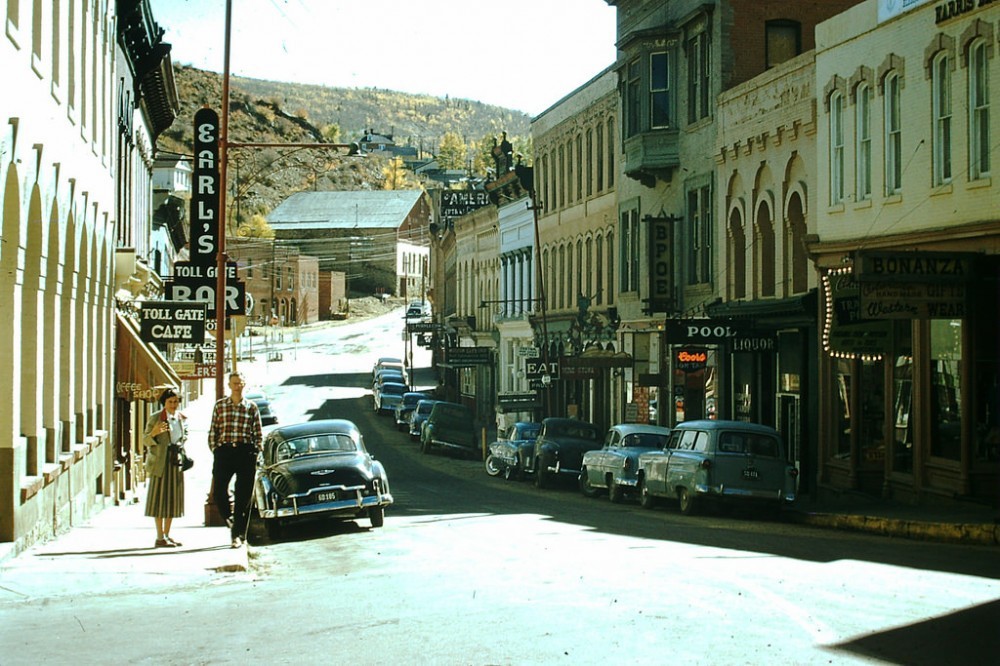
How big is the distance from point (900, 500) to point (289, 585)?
16.1 metres

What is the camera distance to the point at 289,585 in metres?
14.7

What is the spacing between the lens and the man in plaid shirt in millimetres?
18062

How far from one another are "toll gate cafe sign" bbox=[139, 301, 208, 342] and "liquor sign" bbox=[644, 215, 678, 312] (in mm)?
15993

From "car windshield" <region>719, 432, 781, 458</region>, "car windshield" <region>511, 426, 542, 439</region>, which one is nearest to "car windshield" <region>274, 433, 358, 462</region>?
"car windshield" <region>719, 432, 781, 458</region>

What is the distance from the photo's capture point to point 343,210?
171m

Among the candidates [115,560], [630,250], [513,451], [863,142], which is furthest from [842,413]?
[115,560]

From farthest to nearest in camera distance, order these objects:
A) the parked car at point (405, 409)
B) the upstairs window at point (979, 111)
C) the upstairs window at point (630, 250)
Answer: the parked car at point (405, 409)
the upstairs window at point (630, 250)
the upstairs window at point (979, 111)

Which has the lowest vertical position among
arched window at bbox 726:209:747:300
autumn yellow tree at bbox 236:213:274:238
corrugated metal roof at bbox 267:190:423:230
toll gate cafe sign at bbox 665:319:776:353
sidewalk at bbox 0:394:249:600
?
sidewalk at bbox 0:394:249:600

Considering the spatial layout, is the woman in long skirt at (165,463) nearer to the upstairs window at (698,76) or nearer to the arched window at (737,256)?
the arched window at (737,256)

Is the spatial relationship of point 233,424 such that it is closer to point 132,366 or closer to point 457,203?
point 132,366

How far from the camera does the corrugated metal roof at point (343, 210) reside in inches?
6644

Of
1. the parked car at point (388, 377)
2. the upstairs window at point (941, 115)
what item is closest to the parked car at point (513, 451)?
the upstairs window at point (941, 115)

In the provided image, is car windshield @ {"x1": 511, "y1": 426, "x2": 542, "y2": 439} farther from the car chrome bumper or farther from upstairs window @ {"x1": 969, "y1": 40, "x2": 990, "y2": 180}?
the car chrome bumper

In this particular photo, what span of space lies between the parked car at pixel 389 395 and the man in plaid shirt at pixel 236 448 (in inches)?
2161
